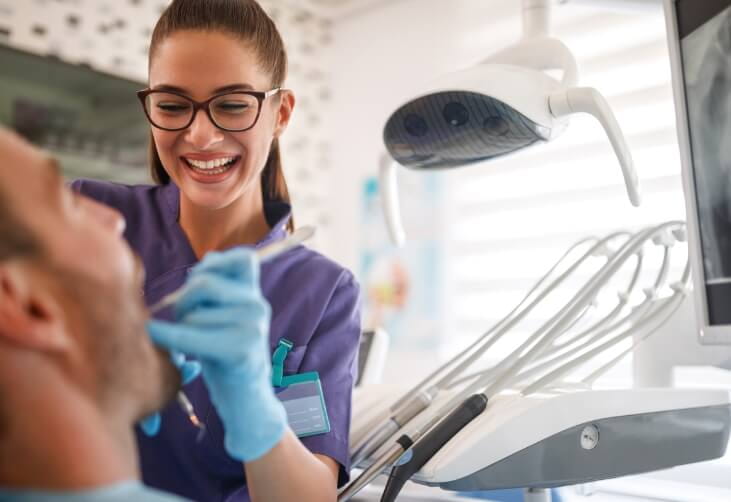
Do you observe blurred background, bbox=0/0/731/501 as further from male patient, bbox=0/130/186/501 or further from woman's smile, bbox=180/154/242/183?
male patient, bbox=0/130/186/501

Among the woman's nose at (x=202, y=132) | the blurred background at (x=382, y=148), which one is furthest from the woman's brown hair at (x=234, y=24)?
the blurred background at (x=382, y=148)

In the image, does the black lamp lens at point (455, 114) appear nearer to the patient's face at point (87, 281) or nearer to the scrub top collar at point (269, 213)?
the scrub top collar at point (269, 213)

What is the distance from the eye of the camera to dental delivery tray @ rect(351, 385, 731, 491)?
3.15 feet

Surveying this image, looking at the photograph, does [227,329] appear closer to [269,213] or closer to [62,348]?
[62,348]

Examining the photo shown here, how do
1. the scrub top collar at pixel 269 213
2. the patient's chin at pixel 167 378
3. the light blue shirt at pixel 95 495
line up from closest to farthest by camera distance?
the light blue shirt at pixel 95 495 → the patient's chin at pixel 167 378 → the scrub top collar at pixel 269 213

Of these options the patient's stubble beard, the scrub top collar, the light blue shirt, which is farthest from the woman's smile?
the light blue shirt

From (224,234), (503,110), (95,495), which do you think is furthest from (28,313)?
(503,110)

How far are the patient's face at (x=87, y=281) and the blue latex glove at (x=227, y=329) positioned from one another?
0.03 meters

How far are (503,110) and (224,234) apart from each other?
50 centimetres

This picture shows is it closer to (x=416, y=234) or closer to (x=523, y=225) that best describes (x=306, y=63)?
(x=416, y=234)

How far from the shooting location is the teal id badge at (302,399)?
1.03 meters

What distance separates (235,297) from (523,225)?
8.08 feet

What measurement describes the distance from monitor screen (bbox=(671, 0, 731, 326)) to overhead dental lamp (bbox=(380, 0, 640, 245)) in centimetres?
11

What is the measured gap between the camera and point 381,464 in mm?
987
